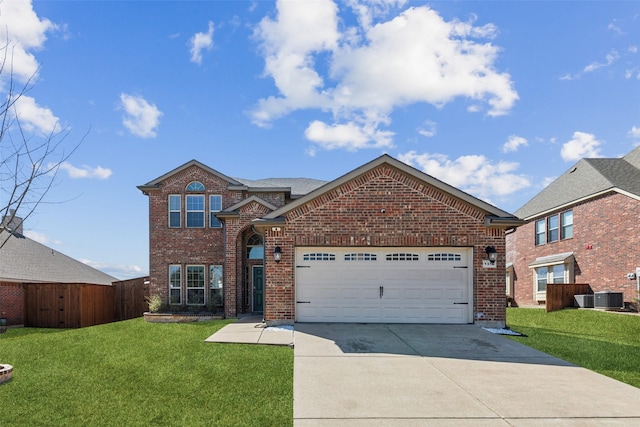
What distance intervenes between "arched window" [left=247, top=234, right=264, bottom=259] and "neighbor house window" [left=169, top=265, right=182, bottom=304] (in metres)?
3.13

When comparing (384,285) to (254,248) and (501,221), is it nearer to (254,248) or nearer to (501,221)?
(501,221)

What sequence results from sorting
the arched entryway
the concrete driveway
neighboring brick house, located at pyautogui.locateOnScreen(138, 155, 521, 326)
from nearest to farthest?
1. the concrete driveway
2. neighboring brick house, located at pyautogui.locateOnScreen(138, 155, 521, 326)
3. the arched entryway

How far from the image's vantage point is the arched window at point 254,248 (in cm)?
1880

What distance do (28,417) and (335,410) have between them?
406cm

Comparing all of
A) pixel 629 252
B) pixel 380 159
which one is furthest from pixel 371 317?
pixel 629 252

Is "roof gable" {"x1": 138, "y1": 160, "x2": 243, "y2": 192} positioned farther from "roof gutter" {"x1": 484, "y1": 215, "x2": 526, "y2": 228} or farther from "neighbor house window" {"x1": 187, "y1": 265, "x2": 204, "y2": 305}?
"roof gutter" {"x1": 484, "y1": 215, "x2": 526, "y2": 228}

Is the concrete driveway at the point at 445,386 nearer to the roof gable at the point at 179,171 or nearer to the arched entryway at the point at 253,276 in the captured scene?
the arched entryway at the point at 253,276

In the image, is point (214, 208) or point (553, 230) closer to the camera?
point (214, 208)

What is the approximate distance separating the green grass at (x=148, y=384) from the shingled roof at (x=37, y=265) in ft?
41.0

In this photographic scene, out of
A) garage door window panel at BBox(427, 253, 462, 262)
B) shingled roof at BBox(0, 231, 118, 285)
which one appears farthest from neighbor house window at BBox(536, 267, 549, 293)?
shingled roof at BBox(0, 231, 118, 285)

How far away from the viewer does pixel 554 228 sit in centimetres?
2461

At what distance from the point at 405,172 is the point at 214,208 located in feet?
31.6

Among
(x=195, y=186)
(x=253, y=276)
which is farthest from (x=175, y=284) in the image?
(x=195, y=186)

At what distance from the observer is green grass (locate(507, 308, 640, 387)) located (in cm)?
882
